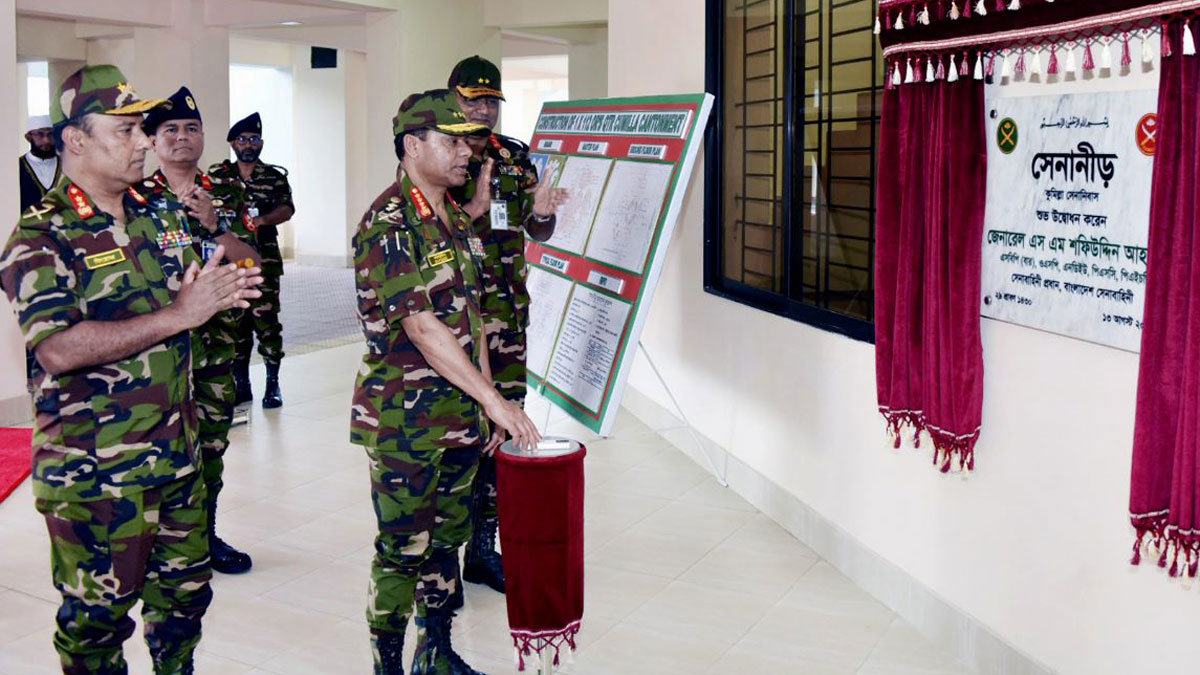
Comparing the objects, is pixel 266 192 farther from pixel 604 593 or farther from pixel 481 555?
pixel 604 593

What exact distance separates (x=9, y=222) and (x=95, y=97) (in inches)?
176

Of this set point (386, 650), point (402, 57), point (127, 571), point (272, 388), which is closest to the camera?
point (127, 571)

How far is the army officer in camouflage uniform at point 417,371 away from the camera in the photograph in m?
2.89

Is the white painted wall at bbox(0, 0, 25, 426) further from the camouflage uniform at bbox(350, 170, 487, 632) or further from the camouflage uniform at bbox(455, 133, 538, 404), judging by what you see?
the camouflage uniform at bbox(350, 170, 487, 632)

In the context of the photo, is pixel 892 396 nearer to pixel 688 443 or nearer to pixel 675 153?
pixel 675 153

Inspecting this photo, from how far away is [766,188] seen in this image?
525 centimetres

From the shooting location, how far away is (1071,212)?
9.59 feet

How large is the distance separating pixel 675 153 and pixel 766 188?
2.46 ft

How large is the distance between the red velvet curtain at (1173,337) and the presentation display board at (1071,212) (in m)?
0.14

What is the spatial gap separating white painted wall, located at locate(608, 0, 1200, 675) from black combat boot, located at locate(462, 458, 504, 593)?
4.16 feet

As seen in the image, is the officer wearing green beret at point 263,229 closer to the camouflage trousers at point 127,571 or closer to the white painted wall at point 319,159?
the camouflage trousers at point 127,571

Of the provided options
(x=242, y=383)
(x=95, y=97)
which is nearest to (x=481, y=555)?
(x=95, y=97)

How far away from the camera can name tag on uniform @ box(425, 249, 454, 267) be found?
295cm

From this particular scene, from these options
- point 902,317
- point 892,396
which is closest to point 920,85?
point 902,317
